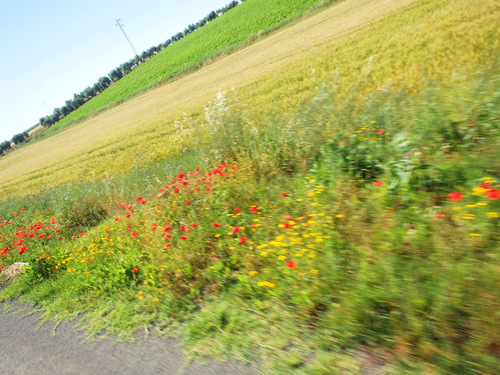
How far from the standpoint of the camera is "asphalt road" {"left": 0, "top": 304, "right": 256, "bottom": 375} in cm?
228

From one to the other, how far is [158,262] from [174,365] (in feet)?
4.63

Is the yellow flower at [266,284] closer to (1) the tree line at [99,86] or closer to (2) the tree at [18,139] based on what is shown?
(1) the tree line at [99,86]

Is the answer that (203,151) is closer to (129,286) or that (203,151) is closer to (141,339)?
(129,286)

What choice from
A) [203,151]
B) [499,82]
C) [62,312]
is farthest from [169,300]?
[499,82]

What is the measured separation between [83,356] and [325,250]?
2.46m

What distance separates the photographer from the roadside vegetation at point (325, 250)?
181cm

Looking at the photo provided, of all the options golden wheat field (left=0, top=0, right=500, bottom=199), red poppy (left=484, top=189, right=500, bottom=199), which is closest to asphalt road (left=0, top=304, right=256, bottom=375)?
red poppy (left=484, top=189, right=500, bottom=199)

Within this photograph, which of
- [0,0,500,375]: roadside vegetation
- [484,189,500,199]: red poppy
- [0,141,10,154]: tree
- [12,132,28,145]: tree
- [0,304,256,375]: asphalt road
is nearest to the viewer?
[0,0,500,375]: roadside vegetation

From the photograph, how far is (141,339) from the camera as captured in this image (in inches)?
109

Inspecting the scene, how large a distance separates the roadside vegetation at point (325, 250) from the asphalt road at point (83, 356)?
140mm

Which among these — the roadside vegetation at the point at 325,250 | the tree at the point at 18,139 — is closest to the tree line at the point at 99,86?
the tree at the point at 18,139

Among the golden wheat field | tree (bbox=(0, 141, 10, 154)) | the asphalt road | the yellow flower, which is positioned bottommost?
the golden wheat field

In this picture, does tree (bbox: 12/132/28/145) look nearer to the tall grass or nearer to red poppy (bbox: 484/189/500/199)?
the tall grass

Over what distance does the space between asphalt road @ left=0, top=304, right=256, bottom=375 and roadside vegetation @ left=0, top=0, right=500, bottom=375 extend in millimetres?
140
